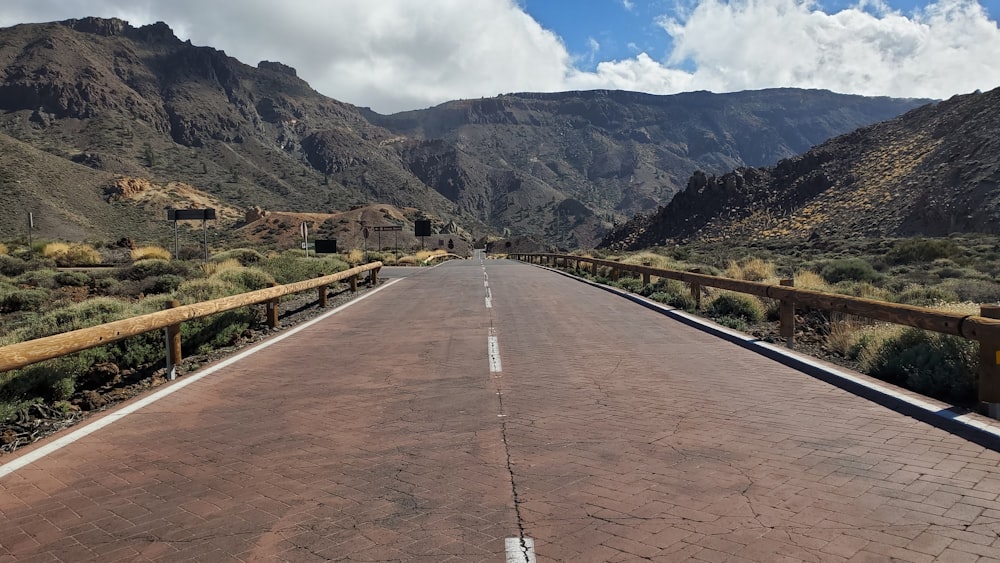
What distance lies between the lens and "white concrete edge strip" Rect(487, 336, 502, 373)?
28.1ft

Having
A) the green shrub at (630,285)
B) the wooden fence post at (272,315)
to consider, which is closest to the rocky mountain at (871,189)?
the green shrub at (630,285)

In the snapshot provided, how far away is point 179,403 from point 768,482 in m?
5.90

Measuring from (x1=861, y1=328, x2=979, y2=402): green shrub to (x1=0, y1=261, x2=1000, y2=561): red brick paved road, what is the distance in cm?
91

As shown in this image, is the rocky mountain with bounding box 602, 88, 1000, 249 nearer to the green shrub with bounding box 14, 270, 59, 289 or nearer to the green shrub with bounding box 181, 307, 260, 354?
the green shrub with bounding box 181, 307, 260, 354

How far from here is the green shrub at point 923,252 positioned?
3006cm

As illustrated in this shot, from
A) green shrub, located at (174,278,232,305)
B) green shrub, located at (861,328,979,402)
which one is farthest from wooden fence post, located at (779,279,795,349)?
green shrub, located at (174,278,232,305)

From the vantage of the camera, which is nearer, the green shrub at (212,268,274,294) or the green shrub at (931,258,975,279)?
the green shrub at (212,268,274,294)

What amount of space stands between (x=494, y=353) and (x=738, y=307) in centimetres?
646

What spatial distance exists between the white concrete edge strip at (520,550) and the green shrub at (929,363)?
17.7 feet

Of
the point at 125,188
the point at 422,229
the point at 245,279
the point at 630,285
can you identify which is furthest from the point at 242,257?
the point at 125,188

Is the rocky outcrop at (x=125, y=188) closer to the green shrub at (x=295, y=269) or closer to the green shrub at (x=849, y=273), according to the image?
the green shrub at (x=295, y=269)

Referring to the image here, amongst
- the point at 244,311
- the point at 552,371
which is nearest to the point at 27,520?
the point at 552,371

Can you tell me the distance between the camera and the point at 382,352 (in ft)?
32.6

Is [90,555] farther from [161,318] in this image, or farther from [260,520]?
[161,318]
